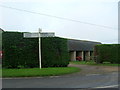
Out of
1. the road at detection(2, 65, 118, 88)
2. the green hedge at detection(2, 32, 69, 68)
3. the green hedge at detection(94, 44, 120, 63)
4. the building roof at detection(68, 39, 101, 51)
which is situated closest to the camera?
the road at detection(2, 65, 118, 88)

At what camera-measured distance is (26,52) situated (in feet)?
58.2

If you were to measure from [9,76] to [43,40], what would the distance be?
278 inches

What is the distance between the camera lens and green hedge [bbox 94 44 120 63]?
26172 mm

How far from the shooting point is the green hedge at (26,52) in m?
17.2

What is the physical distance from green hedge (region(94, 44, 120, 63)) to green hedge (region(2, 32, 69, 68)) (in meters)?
9.97

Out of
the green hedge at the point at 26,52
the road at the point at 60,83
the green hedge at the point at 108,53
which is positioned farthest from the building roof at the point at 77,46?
the road at the point at 60,83

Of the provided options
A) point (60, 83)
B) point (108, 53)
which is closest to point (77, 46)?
point (108, 53)

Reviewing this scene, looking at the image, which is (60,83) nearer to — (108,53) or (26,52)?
(26,52)

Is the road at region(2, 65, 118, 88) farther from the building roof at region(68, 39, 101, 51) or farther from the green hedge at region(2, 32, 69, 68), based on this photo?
the building roof at region(68, 39, 101, 51)

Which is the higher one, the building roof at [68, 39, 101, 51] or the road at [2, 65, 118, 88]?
the building roof at [68, 39, 101, 51]

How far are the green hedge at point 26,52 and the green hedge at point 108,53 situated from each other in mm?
9974

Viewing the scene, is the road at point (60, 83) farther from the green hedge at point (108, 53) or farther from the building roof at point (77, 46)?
the building roof at point (77, 46)

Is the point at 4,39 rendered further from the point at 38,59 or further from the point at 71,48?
the point at 71,48

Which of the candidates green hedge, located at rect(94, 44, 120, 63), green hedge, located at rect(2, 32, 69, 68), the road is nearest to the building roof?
green hedge, located at rect(94, 44, 120, 63)
